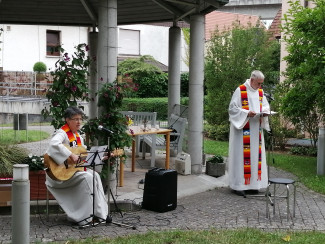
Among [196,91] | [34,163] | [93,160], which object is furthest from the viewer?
[196,91]

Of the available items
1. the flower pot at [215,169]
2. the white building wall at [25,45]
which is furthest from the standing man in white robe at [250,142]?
the white building wall at [25,45]

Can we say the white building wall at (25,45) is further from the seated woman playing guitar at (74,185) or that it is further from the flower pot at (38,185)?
the seated woman playing guitar at (74,185)

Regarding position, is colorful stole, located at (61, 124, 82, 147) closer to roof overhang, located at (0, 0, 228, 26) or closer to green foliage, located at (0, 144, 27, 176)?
green foliage, located at (0, 144, 27, 176)

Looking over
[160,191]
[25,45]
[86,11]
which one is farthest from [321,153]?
[25,45]

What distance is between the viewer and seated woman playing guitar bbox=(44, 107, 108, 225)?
6.76 metres

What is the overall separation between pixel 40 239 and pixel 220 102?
1325cm

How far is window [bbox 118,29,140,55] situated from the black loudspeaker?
2897 centimetres

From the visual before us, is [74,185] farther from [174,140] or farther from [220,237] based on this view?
[174,140]

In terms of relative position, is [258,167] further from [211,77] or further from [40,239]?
[211,77]

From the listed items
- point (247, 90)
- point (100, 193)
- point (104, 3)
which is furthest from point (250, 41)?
point (100, 193)

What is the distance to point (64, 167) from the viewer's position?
6.83 metres

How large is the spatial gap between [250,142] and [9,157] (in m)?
4.18

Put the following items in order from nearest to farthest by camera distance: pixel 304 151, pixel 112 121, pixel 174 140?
pixel 112 121
pixel 174 140
pixel 304 151

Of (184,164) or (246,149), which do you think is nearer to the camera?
(246,149)
